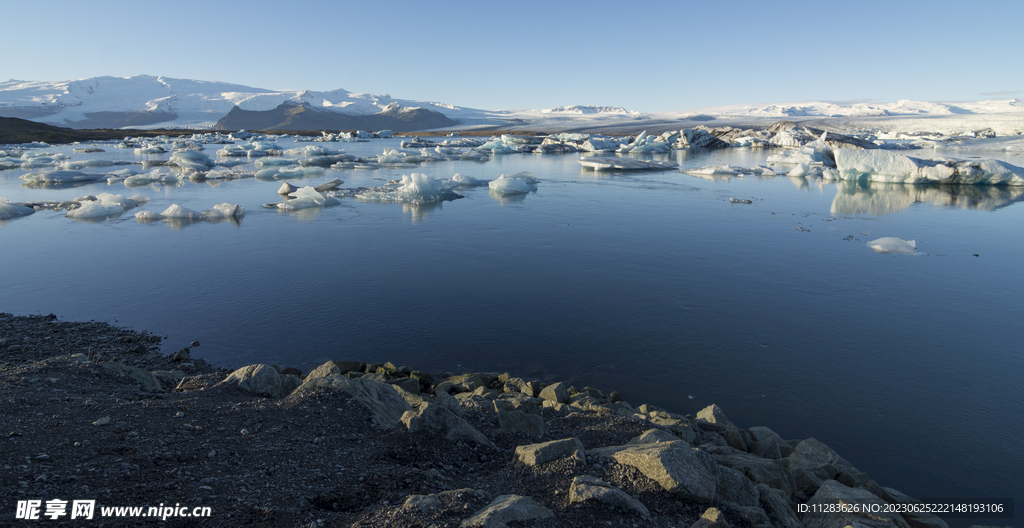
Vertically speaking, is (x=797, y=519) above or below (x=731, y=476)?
below

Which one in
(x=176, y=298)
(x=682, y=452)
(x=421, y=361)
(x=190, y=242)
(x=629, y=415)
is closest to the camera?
(x=682, y=452)

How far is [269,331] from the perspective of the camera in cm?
Answer: 574

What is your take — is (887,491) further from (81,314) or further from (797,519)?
(81,314)

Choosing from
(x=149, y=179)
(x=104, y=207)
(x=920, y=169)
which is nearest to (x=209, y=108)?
(x=149, y=179)

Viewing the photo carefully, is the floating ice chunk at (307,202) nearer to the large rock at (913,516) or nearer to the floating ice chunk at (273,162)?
the floating ice chunk at (273,162)

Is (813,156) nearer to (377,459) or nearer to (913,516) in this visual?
(913,516)

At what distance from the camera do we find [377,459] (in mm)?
2814

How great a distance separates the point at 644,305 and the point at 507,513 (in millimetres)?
4757

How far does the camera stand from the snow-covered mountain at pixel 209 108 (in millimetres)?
98625

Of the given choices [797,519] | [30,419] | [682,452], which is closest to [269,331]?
[30,419]

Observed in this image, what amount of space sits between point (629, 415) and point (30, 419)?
3.71 meters

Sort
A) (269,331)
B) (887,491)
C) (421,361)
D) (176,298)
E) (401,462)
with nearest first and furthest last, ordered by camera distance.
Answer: (401,462) → (887,491) → (421,361) → (269,331) → (176,298)

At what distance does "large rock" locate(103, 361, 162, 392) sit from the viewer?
12.4 feet

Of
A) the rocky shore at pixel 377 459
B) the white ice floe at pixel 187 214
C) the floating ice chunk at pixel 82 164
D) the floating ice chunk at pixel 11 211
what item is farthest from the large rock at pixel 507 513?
the floating ice chunk at pixel 82 164
